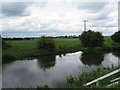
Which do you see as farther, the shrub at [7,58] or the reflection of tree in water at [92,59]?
the shrub at [7,58]

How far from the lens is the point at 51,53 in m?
18.8

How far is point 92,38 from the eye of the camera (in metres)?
24.2

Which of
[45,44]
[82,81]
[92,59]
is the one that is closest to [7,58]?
[45,44]

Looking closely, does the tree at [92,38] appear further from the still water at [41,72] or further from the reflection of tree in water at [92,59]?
the still water at [41,72]

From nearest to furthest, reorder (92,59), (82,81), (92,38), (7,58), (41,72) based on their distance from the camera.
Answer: (82,81) < (41,72) < (7,58) < (92,59) < (92,38)

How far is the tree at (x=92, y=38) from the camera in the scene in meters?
24.3

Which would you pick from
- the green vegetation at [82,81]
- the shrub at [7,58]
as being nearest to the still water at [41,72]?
the green vegetation at [82,81]

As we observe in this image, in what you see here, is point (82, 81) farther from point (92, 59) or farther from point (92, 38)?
point (92, 38)

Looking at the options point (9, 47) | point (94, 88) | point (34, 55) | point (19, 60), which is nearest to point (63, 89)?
point (94, 88)

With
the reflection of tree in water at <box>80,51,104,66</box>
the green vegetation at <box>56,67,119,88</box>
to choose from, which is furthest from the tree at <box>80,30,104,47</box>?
the green vegetation at <box>56,67,119,88</box>

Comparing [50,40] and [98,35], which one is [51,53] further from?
[98,35]

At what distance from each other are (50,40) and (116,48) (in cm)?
1287

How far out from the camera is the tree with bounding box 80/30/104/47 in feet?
79.8

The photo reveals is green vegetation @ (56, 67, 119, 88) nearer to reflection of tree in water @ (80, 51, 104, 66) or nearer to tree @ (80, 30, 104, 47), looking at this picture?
reflection of tree in water @ (80, 51, 104, 66)
